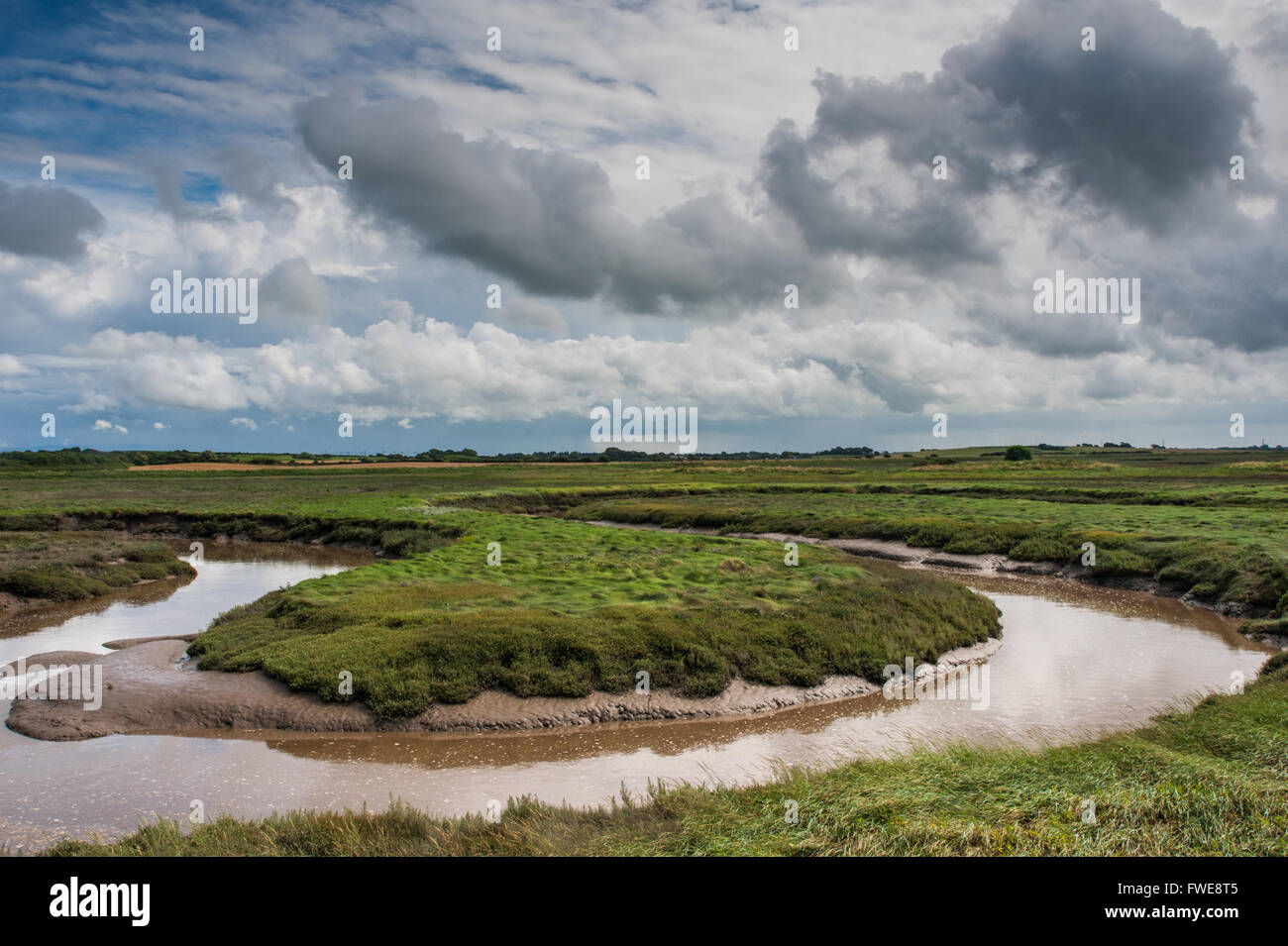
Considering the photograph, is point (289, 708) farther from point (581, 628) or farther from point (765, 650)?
point (765, 650)

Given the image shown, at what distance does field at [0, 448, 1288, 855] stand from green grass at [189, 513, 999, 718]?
8 centimetres

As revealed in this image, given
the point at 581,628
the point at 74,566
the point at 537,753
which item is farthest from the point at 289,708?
the point at 74,566

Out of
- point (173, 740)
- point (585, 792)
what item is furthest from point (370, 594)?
point (585, 792)

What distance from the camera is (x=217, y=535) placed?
5756 centimetres

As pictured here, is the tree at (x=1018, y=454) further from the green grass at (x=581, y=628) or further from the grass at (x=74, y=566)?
the grass at (x=74, y=566)

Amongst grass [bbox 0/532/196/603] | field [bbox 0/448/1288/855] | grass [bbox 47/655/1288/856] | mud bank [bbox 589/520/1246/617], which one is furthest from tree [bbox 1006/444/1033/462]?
grass [bbox 47/655/1288/856]

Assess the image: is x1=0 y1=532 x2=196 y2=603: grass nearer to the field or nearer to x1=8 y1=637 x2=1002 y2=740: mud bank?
the field

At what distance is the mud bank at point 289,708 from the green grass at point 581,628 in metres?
0.29

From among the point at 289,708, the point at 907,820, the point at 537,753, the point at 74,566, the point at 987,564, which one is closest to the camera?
the point at 907,820

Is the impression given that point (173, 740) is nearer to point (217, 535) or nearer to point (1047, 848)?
point (1047, 848)

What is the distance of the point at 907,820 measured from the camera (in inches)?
309

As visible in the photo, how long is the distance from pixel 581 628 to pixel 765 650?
4677 mm

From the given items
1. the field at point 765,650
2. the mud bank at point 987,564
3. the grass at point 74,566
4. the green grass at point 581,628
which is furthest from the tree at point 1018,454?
the grass at point 74,566
